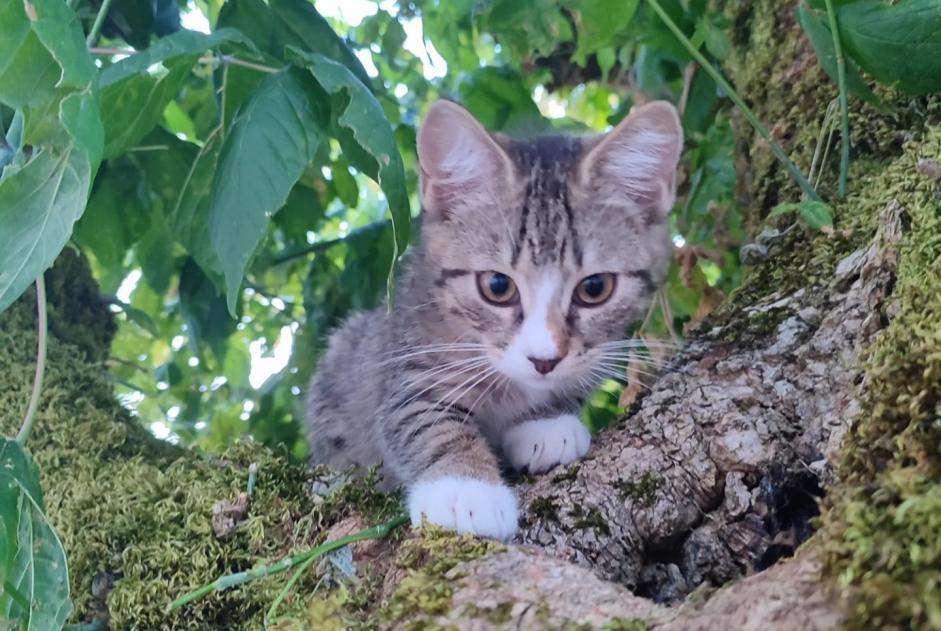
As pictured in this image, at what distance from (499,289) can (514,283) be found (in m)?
0.04

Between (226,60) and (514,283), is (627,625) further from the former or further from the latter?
(226,60)

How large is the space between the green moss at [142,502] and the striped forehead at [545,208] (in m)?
0.70

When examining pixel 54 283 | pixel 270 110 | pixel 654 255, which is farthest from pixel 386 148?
pixel 54 283

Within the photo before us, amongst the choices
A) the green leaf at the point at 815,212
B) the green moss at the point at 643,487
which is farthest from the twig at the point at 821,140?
the green moss at the point at 643,487

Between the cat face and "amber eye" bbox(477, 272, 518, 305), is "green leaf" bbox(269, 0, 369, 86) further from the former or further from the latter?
"amber eye" bbox(477, 272, 518, 305)

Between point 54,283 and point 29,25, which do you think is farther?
point 54,283

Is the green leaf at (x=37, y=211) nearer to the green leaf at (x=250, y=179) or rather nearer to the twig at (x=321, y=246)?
the green leaf at (x=250, y=179)

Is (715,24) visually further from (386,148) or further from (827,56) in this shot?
(386,148)

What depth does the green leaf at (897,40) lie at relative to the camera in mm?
1376

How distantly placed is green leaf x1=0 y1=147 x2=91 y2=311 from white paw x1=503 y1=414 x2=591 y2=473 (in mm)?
957

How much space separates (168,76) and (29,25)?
11.1 inches

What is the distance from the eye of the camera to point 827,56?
1.55 meters

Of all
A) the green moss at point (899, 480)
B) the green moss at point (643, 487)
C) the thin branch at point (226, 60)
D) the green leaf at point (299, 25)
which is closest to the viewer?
the green moss at point (899, 480)

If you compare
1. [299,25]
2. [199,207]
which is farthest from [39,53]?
[299,25]
